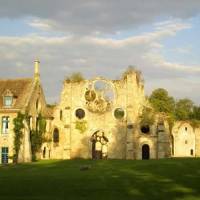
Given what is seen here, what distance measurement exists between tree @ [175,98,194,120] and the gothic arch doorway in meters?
30.9

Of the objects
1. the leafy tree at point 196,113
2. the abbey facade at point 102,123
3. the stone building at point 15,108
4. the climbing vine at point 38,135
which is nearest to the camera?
the stone building at point 15,108

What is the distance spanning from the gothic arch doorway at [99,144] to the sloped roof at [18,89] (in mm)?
10806

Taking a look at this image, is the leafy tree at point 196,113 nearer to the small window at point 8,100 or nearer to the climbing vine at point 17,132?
the small window at point 8,100

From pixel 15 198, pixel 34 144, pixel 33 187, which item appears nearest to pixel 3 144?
pixel 34 144

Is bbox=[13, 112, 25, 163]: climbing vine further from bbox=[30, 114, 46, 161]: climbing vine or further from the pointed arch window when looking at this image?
bbox=[30, 114, 46, 161]: climbing vine

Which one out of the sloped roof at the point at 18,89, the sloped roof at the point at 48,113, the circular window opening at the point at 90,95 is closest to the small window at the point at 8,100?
the sloped roof at the point at 18,89

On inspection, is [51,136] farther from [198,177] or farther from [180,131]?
[198,177]

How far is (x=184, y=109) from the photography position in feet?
Answer: 330

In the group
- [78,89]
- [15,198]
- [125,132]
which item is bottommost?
[15,198]

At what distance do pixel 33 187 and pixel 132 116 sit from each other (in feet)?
116

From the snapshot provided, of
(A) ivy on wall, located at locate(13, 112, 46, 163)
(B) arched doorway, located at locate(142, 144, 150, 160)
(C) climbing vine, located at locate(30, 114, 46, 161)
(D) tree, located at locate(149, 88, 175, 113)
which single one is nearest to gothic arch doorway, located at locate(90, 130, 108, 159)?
(B) arched doorway, located at locate(142, 144, 150, 160)

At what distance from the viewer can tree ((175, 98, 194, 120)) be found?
9531 centimetres

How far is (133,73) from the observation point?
61688mm

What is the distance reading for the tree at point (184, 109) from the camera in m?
95.3
